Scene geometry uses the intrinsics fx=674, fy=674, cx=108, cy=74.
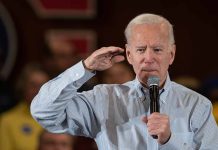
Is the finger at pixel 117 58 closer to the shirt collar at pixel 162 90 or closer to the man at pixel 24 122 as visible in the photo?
the shirt collar at pixel 162 90

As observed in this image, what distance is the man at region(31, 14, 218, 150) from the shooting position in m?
1.63

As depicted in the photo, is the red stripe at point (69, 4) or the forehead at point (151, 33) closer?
the forehead at point (151, 33)

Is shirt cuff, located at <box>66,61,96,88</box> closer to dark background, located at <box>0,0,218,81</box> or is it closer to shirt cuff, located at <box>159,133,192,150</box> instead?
shirt cuff, located at <box>159,133,192,150</box>

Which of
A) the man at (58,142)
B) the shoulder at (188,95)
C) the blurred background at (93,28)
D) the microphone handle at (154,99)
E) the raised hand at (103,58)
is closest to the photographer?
the microphone handle at (154,99)

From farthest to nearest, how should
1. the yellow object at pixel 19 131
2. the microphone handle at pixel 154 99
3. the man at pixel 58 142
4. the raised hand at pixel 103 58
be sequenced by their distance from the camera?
the yellow object at pixel 19 131
the man at pixel 58 142
the raised hand at pixel 103 58
the microphone handle at pixel 154 99

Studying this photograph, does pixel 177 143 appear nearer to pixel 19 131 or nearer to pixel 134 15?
pixel 19 131

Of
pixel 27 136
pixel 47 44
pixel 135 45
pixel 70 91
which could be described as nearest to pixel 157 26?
pixel 135 45

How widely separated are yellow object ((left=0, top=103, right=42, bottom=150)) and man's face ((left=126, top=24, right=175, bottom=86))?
130 cm

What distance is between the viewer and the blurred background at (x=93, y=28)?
165 inches

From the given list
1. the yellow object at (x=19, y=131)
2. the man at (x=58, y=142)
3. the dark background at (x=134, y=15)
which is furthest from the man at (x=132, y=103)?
the dark background at (x=134, y=15)

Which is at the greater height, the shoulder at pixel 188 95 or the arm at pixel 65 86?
the arm at pixel 65 86

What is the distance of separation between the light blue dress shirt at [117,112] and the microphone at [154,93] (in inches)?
5.3

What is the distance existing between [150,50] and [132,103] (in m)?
0.17

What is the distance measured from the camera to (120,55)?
1.62 m
